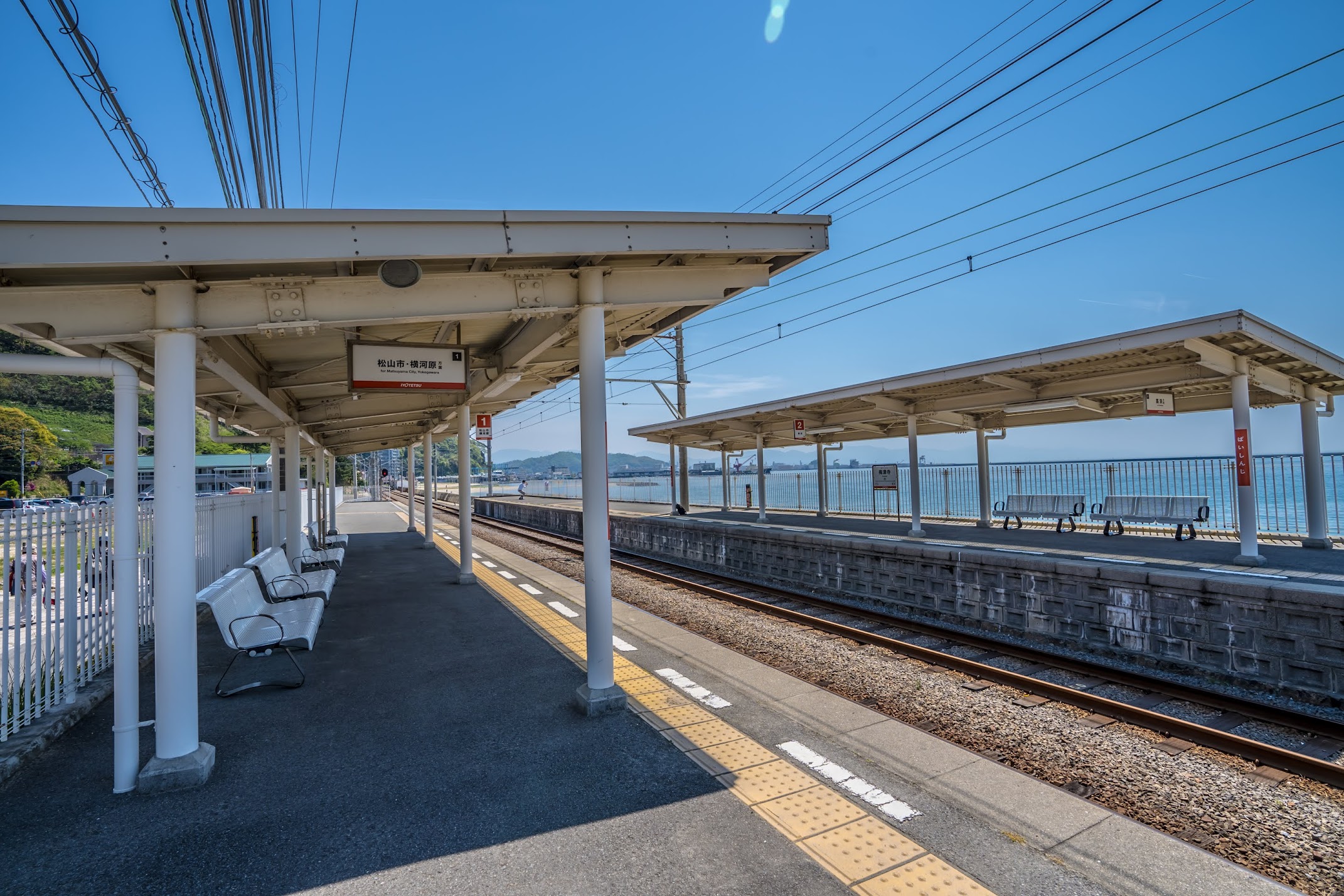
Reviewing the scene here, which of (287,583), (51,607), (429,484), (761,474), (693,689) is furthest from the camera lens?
(761,474)

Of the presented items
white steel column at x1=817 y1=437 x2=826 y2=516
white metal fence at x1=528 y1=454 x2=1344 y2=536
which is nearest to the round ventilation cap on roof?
white metal fence at x1=528 y1=454 x2=1344 y2=536

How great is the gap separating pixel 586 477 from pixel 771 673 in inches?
98.8

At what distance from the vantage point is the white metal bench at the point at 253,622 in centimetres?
534

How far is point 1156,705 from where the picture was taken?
5.37 meters

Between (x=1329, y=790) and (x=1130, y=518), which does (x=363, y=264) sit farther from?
(x=1130, y=518)

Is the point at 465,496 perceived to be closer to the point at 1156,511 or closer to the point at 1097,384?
the point at 1097,384

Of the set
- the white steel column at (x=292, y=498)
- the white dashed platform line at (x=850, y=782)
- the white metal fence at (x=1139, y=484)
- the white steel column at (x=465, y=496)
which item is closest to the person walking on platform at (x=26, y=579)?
the white dashed platform line at (x=850, y=782)

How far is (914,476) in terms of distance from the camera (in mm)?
13688

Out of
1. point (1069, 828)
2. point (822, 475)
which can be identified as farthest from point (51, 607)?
point (822, 475)

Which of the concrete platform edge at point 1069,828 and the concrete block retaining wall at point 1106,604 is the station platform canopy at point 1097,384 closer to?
the concrete block retaining wall at point 1106,604

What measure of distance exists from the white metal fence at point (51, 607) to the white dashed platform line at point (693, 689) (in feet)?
12.3

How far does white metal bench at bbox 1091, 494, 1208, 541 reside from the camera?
11570 mm

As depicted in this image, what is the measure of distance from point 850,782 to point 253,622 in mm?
5672

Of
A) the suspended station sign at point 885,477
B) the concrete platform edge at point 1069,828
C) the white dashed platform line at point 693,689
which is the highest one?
the suspended station sign at point 885,477
